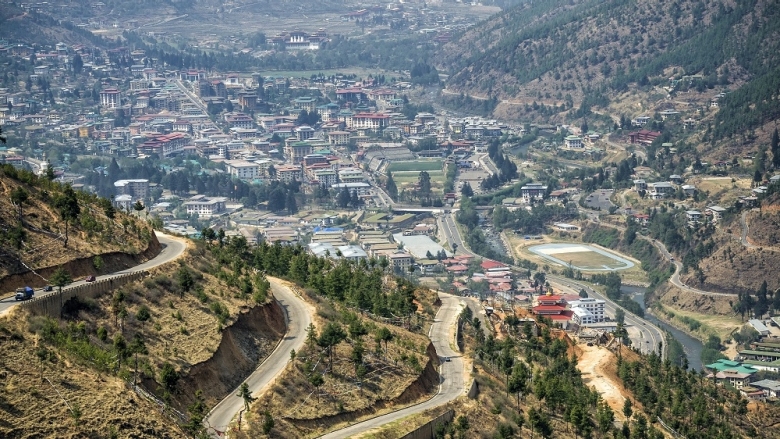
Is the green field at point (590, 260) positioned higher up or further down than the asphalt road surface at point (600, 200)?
further down

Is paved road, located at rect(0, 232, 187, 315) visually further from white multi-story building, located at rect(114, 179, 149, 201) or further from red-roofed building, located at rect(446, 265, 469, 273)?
white multi-story building, located at rect(114, 179, 149, 201)

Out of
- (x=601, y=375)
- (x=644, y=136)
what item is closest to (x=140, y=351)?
(x=601, y=375)

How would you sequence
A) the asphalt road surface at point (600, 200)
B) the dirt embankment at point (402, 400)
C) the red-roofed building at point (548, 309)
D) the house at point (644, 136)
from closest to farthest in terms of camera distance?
the dirt embankment at point (402, 400) → the red-roofed building at point (548, 309) → the asphalt road surface at point (600, 200) → the house at point (644, 136)

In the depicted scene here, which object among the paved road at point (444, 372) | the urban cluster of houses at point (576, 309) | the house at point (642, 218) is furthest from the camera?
the house at point (642, 218)

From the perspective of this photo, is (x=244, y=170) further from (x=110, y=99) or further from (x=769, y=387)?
(x=769, y=387)

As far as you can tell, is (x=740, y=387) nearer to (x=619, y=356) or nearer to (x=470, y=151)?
(x=619, y=356)

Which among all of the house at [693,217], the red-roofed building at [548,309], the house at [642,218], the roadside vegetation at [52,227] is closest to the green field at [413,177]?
the house at [642,218]

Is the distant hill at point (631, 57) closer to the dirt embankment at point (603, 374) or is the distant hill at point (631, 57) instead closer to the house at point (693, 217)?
the house at point (693, 217)
